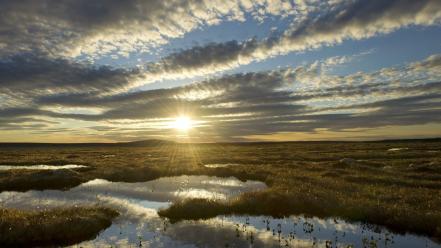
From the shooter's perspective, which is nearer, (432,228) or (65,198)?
(432,228)

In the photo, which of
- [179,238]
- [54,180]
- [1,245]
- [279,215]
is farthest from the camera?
[54,180]

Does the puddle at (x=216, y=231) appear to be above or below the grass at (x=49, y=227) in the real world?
below

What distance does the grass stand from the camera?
1712 centimetres

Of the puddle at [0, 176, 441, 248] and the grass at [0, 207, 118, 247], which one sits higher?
the grass at [0, 207, 118, 247]

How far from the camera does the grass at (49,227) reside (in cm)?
1712

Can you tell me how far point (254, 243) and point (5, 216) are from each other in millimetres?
13450

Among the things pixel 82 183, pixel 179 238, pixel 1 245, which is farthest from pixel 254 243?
pixel 82 183

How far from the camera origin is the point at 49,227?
60.0 ft

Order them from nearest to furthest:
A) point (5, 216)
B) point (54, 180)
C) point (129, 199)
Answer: point (5, 216), point (129, 199), point (54, 180)

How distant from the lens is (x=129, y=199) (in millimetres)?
29047

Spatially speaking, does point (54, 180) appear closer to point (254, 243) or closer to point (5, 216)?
point (5, 216)

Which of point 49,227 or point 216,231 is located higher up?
point 49,227

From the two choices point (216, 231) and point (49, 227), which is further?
point (216, 231)

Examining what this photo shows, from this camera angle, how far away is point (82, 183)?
1543 inches
